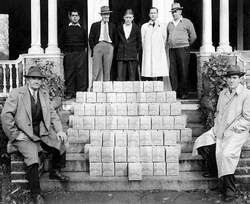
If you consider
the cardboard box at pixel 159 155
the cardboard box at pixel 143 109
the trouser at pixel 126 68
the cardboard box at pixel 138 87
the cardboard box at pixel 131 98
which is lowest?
the cardboard box at pixel 159 155

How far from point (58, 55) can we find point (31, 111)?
380 cm

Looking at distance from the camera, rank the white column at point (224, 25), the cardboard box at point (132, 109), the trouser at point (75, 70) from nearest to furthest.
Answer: the cardboard box at point (132, 109), the trouser at point (75, 70), the white column at point (224, 25)

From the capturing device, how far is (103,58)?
10.0 m

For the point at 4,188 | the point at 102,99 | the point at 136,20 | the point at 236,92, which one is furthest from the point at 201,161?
the point at 136,20

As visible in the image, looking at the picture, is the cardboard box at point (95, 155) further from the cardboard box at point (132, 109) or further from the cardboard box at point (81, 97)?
the cardboard box at point (81, 97)

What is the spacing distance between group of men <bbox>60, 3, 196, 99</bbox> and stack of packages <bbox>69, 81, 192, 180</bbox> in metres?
1.08

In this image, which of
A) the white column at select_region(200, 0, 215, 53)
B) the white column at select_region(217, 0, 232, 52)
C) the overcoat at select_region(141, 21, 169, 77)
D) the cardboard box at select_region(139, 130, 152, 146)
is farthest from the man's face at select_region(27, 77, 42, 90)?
the white column at select_region(217, 0, 232, 52)

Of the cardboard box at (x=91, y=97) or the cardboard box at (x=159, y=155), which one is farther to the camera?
the cardboard box at (x=91, y=97)

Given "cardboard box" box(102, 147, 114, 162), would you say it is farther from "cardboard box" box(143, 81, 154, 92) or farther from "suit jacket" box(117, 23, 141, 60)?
"suit jacket" box(117, 23, 141, 60)

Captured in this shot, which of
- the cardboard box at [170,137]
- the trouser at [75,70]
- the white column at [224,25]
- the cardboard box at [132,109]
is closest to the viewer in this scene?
the cardboard box at [170,137]

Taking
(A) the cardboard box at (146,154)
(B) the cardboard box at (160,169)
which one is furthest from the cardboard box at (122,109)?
(B) the cardboard box at (160,169)

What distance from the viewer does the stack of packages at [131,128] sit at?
7180 mm

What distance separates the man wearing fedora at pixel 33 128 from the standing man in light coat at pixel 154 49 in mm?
3385

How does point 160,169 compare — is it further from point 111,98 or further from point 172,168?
point 111,98
